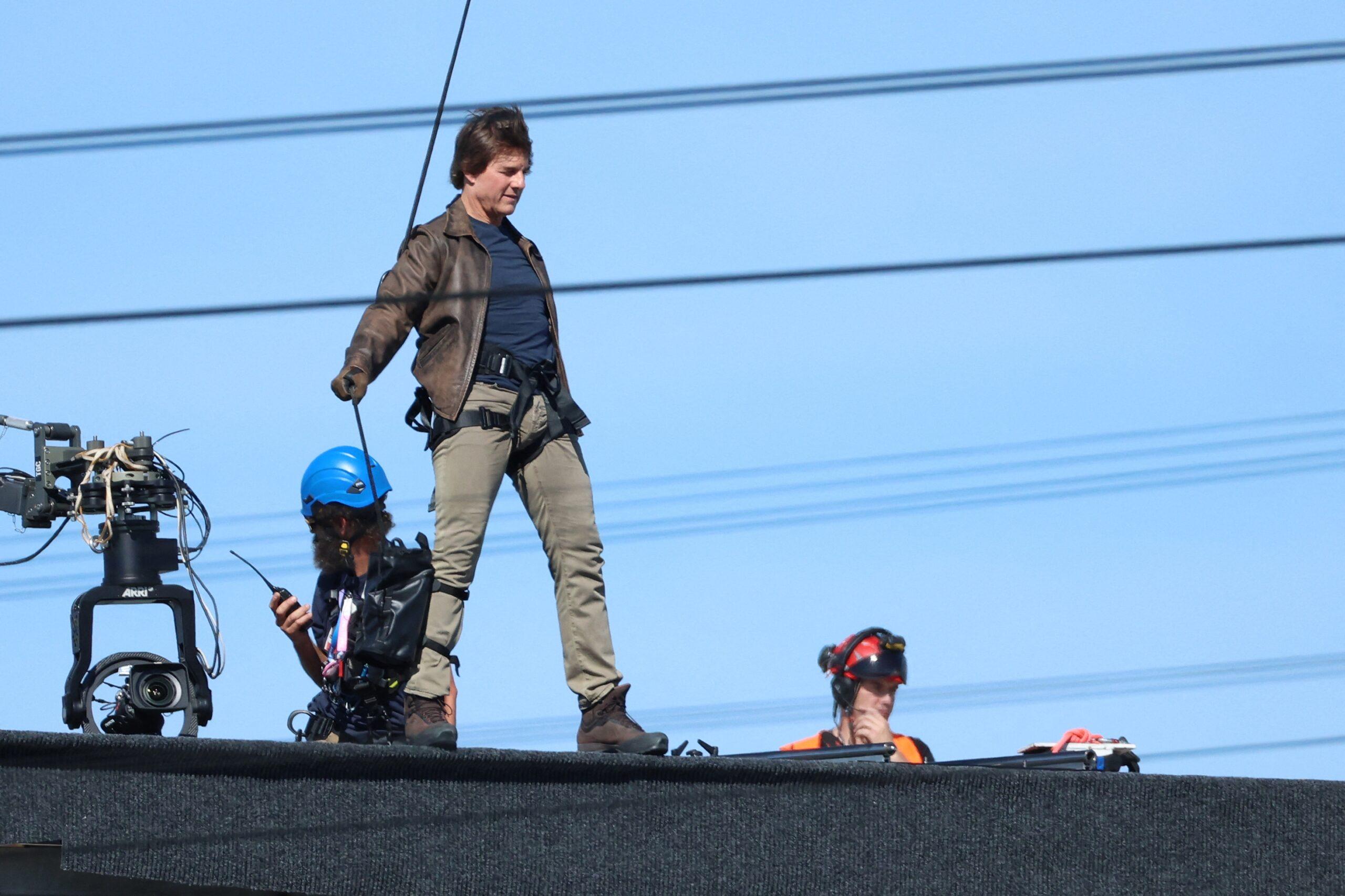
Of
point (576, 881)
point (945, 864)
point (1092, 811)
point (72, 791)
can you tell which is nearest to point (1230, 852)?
point (1092, 811)

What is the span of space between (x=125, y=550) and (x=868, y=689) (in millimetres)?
2333

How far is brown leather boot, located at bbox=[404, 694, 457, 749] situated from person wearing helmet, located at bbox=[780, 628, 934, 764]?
4.69 ft

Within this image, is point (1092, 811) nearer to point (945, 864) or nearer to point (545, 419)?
point (945, 864)

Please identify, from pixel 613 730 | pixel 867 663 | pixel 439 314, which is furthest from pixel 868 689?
pixel 439 314

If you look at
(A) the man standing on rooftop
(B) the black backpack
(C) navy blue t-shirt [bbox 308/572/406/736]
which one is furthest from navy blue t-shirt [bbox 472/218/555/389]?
(C) navy blue t-shirt [bbox 308/572/406/736]

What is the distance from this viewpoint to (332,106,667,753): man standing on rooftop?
4.34 m

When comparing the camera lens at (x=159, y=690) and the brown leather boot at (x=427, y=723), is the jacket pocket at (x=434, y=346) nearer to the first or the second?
the brown leather boot at (x=427, y=723)

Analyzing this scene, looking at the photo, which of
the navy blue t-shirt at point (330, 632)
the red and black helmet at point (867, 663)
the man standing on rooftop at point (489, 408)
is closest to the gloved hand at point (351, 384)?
the man standing on rooftop at point (489, 408)

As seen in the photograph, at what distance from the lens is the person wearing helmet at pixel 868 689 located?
5.22 metres

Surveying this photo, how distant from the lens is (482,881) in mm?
3588

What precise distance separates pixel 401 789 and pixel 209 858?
0.43 m

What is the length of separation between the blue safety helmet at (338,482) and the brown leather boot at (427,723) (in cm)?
96

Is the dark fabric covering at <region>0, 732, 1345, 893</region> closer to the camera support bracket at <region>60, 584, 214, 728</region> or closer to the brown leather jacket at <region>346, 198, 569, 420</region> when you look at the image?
the camera support bracket at <region>60, 584, 214, 728</region>

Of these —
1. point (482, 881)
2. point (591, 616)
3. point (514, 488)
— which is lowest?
point (482, 881)
